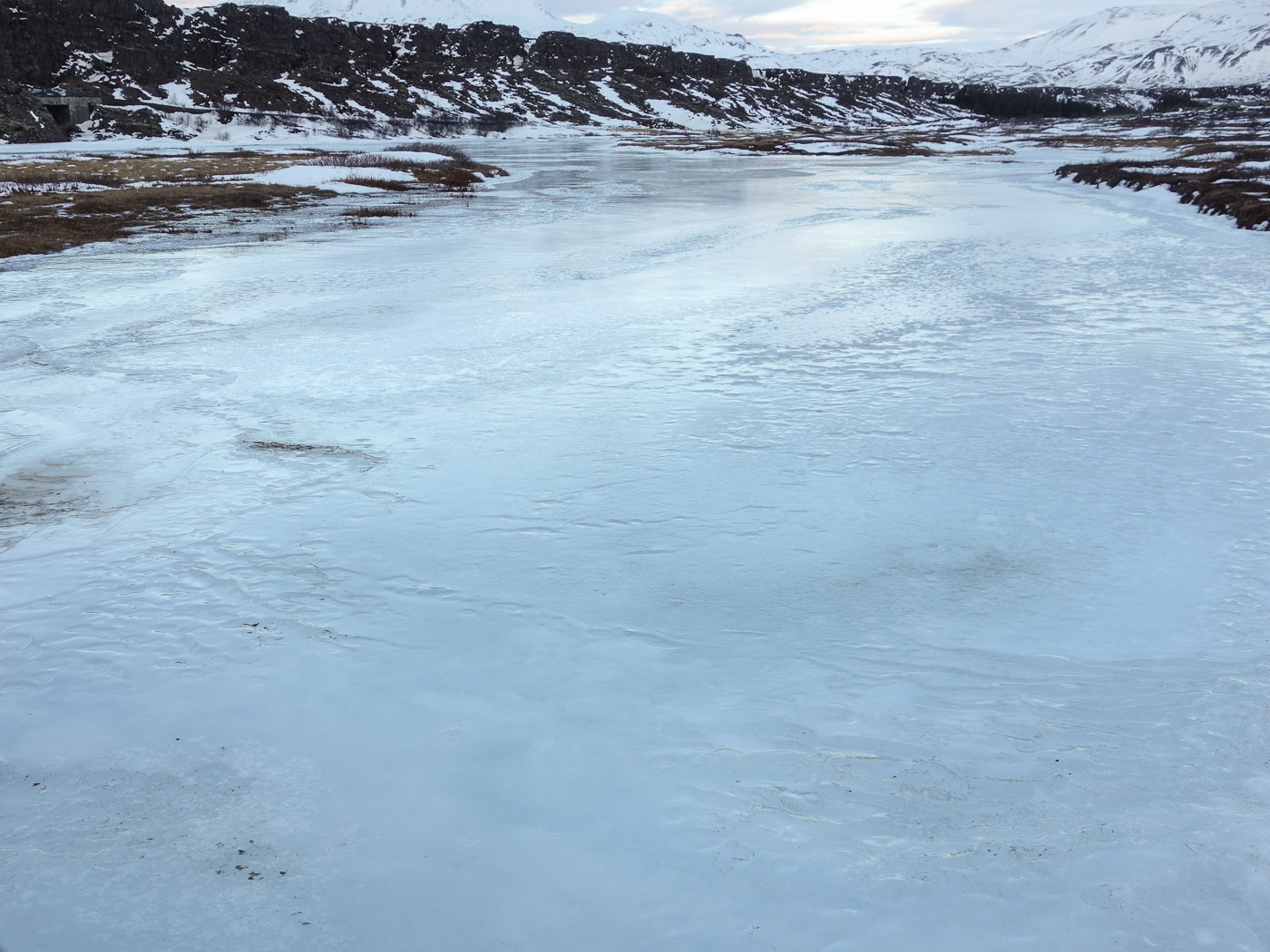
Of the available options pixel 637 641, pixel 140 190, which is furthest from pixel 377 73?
pixel 637 641

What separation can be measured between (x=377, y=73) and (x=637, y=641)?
126 meters

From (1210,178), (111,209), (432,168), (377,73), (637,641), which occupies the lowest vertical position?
(637,641)

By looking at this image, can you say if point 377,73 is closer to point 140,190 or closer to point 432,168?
point 432,168

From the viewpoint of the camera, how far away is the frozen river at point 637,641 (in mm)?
3275

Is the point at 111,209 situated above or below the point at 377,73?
below

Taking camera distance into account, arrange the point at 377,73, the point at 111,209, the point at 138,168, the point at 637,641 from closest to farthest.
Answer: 1. the point at 637,641
2. the point at 111,209
3. the point at 138,168
4. the point at 377,73

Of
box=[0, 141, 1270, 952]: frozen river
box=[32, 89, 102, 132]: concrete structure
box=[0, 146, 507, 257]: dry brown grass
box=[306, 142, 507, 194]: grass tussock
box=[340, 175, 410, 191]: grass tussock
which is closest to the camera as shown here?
box=[0, 141, 1270, 952]: frozen river

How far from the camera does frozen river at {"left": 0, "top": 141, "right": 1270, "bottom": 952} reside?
3.28 meters

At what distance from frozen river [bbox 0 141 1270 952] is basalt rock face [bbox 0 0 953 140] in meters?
80.8

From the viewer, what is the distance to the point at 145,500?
646 centimetres

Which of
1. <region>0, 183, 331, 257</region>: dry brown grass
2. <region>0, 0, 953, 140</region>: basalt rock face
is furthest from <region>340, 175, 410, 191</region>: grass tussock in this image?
<region>0, 0, 953, 140</region>: basalt rock face

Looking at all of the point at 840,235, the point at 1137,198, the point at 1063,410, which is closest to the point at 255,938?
the point at 1063,410

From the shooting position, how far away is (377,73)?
114750 millimetres

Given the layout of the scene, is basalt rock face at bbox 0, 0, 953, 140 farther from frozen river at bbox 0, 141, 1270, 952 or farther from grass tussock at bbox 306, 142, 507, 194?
frozen river at bbox 0, 141, 1270, 952
